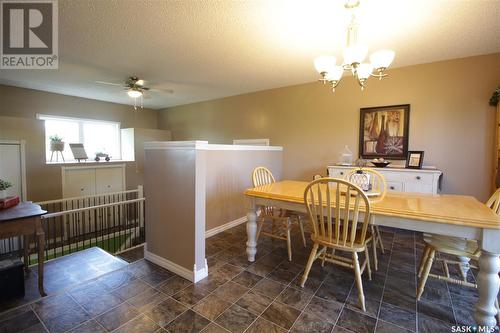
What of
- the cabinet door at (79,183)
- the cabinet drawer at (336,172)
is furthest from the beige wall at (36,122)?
the cabinet drawer at (336,172)

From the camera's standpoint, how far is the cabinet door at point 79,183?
4.59 metres

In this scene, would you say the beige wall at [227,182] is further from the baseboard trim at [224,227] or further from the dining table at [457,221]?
the dining table at [457,221]

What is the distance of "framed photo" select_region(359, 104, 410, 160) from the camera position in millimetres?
3449

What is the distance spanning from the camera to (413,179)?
10.1 ft

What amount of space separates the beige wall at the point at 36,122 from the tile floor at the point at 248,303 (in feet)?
11.1

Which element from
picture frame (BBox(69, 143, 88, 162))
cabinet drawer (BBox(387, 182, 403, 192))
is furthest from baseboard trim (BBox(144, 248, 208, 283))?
picture frame (BBox(69, 143, 88, 162))

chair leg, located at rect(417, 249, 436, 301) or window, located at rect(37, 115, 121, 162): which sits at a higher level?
window, located at rect(37, 115, 121, 162)

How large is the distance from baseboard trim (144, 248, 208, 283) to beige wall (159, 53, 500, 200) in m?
2.85

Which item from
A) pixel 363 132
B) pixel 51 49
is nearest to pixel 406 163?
pixel 363 132

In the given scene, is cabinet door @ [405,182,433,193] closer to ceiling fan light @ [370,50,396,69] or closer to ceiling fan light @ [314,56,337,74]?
ceiling fan light @ [370,50,396,69]

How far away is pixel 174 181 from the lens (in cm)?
221

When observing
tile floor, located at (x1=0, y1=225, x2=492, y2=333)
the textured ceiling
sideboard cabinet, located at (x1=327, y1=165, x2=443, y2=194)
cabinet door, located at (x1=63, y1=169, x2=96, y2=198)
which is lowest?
tile floor, located at (x1=0, y1=225, x2=492, y2=333)

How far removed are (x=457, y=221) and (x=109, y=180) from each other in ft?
19.2

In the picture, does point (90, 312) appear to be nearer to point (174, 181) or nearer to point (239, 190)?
point (174, 181)
